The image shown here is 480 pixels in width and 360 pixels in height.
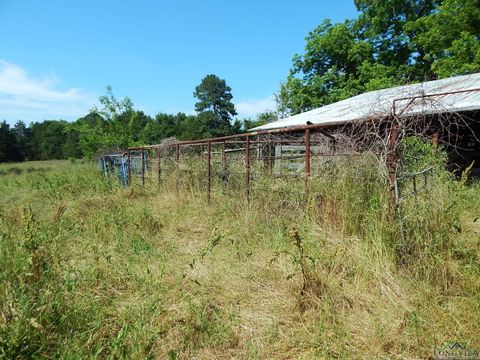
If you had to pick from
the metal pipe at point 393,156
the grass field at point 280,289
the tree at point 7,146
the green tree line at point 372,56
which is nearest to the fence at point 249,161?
the metal pipe at point 393,156

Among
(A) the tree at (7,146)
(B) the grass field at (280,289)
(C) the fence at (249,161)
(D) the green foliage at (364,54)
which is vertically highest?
(D) the green foliage at (364,54)

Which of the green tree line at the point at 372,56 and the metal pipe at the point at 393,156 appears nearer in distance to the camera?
the metal pipe at the point at 393,156

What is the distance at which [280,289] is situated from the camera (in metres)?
3.05

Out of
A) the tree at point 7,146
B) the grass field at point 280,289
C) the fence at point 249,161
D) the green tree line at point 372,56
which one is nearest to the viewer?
the grass field at point 280,289

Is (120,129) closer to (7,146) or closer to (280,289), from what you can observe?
(280,289)

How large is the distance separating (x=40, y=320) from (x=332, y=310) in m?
2.39

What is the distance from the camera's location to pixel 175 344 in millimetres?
2318

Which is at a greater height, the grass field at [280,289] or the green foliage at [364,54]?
the green foliage at [364,54]

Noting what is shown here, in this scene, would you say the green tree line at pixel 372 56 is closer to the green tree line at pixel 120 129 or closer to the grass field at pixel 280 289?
the green tree line at pixel 120 129

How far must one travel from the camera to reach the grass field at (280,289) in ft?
7.27

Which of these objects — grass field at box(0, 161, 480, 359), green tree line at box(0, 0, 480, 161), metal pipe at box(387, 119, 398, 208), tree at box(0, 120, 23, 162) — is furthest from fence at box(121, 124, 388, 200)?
tree at box(0, 120, 23, 162)

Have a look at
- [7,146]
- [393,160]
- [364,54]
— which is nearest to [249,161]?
[393,160]

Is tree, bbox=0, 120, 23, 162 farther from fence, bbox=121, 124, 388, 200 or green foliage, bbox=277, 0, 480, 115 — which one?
fence, bbox=121, 124, 388, 200

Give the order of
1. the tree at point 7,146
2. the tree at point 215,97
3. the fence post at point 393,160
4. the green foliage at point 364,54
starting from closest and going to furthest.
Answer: the fence post at point 393,160 < the green foliage at point 364,54 < the tree at point 7,146 < the tree at point 215,97
